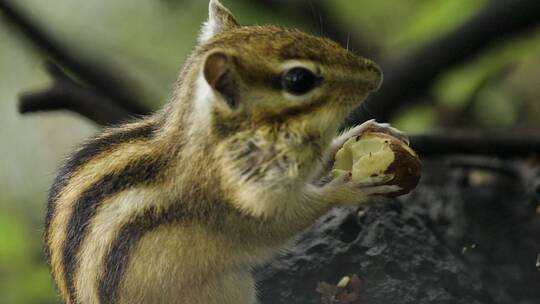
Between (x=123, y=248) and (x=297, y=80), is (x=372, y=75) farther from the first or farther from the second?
(x=123, y=248)

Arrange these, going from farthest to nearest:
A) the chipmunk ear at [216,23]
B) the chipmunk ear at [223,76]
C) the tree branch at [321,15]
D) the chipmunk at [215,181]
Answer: the tree branch at [321,15], the chipmunk ear at [216,23], the chipmunk at [215,181], the chipmunk ear at [223,76]

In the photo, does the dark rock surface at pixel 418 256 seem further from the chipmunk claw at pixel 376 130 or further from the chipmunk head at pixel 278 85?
the chipmunk head at pixel 278 85

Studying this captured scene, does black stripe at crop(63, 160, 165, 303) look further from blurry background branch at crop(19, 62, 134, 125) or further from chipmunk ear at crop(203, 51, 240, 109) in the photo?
blurry background branch at crop(19, 62, 134, 125)

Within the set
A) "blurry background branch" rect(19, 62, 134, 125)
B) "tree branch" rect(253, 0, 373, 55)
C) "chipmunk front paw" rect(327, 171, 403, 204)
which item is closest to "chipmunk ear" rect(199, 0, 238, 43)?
"chipmunk front paw" rect(327, 171, 403, 204)

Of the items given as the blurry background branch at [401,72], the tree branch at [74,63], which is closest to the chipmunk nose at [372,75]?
→ the blurry background branch at [401,72]

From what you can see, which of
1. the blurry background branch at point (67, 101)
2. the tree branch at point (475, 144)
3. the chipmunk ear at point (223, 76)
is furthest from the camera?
the blurry background branch at point (67, 101)

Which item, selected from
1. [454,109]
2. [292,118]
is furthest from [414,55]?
[292,118]

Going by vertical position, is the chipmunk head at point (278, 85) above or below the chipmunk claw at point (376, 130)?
below

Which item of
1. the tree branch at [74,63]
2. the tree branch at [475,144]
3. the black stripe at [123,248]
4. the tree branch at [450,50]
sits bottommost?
the black stripe at [123,248]
